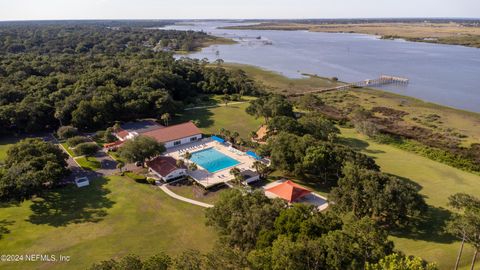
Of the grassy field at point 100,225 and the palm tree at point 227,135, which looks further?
the palm tree at point 227,135

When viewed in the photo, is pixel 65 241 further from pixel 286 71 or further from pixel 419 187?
pixel 286 71

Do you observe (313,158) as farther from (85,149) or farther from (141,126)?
(141,126)

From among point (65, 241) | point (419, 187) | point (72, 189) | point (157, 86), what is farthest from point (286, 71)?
point (65, 241)

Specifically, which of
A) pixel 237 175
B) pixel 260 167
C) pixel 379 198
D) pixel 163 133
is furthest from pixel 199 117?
pixel 379 198

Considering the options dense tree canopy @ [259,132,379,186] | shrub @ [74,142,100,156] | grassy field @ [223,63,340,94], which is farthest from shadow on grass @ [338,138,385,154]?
shrub @ [74,142,100,156]

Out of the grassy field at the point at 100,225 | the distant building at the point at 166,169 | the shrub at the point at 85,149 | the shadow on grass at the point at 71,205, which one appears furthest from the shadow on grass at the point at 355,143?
the shrub at the point at 85,149

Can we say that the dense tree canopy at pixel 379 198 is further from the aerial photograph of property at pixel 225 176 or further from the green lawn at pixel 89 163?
the green lawn at pixel 89 163
